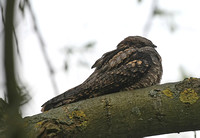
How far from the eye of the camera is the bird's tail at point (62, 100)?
2727mm

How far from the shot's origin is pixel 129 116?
2166 mm

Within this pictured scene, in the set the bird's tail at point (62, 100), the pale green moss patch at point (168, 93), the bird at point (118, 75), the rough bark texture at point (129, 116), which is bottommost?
the rough bark texture at point (129, 116)

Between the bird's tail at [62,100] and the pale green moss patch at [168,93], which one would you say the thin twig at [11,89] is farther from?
the bird's tail at [62,100]

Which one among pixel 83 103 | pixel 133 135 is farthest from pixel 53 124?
pixel 133 135

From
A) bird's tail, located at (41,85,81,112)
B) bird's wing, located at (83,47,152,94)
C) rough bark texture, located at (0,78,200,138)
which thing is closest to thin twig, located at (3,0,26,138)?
rough bark texture, located at (0,78,200,138)

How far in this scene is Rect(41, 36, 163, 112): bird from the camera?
109 inches

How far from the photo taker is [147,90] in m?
2.37

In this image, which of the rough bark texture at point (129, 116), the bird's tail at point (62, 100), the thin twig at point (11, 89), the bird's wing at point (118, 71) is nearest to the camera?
the thin twig at point (11, 89)

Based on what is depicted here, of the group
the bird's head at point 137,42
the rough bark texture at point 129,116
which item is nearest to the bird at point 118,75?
the bird's head at point 137,42

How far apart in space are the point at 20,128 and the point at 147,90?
5.06 feet

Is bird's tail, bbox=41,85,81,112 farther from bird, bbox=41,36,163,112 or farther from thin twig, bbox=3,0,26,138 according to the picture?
thin twig, bbox=3,0,26,138

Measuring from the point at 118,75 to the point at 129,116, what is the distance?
2.89 feet

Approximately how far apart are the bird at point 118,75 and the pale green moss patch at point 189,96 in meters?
0.81

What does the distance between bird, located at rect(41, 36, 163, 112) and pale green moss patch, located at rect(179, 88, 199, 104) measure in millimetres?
809
